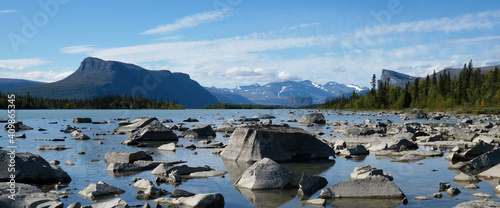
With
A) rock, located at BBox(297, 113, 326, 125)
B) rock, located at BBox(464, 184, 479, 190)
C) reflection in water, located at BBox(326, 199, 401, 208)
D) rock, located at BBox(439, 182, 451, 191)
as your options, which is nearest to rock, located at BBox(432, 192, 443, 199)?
rock, located at BBox(439, 182, 451, 191)

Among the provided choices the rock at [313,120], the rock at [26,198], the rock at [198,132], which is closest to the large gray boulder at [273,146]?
the rock at [26,198]

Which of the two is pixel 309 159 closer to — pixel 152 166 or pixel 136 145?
pixel 152 166

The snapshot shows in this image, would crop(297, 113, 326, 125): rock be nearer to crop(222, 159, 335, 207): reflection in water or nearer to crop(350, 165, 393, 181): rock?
crop(222, 159, 335, 207): reflection in water

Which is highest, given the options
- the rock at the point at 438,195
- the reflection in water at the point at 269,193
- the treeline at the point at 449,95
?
the treeline at the point at 449,95

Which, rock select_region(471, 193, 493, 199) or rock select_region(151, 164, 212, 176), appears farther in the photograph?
rock select_region(151, 164, 212, 176)

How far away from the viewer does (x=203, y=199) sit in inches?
367

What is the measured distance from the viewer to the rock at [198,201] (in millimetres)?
9289

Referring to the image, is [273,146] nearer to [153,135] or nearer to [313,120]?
[153,135]

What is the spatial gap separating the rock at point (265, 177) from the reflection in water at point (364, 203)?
2062mm

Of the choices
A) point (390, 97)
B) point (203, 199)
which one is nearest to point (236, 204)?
point (203, 199)

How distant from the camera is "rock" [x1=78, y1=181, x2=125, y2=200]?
34.0 ft

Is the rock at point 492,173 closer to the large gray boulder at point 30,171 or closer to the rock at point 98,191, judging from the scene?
the rock at point 98,191

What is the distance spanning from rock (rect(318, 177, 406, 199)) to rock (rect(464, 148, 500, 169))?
6.35 m

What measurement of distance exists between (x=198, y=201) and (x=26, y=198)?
4175mm
